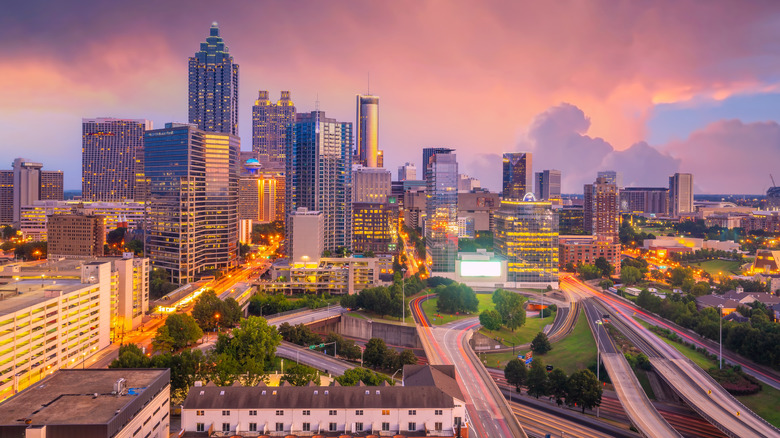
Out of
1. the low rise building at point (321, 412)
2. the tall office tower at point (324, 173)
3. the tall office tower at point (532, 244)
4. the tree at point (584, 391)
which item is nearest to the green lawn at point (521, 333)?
the tall office tower at point (532, 244)

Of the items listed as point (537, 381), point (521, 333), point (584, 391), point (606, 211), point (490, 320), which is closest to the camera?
point (584, 391)

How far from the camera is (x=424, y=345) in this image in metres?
63.6

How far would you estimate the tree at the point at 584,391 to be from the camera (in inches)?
1914

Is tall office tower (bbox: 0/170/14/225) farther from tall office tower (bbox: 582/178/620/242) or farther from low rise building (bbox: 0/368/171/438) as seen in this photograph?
tall office tower (bbox: 582/178/620/242)

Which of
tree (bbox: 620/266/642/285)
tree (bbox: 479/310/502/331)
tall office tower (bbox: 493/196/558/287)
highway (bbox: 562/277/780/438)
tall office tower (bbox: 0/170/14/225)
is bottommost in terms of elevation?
highway (bbox: 562/277/780/438)

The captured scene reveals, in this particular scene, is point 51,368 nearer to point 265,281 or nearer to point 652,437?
point 265,281

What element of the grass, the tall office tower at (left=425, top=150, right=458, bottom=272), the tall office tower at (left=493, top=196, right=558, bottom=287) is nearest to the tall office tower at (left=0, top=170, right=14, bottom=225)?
the tall office tower at (left=425, top=150, right=458, bottom=272)

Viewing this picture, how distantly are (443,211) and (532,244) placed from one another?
19.2 m

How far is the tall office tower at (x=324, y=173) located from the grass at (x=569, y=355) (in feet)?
239

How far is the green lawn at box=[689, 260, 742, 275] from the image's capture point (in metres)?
117

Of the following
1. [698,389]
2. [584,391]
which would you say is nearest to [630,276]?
[698,389]

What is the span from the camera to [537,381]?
5291 cm

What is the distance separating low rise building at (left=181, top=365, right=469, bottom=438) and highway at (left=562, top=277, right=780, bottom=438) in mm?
21112

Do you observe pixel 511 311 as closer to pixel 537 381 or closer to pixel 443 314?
pixel 443 314
